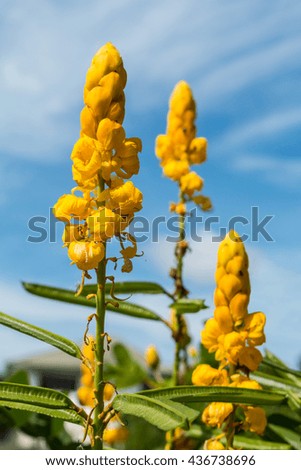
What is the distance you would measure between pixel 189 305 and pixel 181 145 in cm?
173

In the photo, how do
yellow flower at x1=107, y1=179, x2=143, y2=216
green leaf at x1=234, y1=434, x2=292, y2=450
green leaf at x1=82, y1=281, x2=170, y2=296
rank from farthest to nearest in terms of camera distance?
green leaf at x1=82, y1=281, x2=170, y2=296 < green leaf at x1=234, y1=434, x2=292, y2=450 < yellow flower at x1=107, y1=179, x2=143, y2=216

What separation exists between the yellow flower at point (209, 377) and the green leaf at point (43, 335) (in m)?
0.56

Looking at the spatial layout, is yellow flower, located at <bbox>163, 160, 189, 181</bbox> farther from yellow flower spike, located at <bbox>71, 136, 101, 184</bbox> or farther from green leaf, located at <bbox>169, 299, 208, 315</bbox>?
yellow flower spike, located at <bbox>71, 136, 101, 184</bbox>

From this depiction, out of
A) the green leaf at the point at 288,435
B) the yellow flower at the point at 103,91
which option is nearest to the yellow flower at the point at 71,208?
the yellow flower at the point at 103,91

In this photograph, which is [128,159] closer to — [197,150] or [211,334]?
[211,334]

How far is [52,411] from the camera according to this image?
173 cm

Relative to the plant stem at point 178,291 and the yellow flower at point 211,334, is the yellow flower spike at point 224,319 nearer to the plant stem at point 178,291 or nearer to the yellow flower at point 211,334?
the yellow flower at point 211,334

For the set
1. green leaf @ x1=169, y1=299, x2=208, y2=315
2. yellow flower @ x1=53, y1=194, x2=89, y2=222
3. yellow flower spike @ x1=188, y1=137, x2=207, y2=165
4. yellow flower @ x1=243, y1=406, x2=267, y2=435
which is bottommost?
yellow flower @ x1=243, y1=406, x2=267, y2=435

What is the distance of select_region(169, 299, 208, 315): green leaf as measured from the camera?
8.64 feet

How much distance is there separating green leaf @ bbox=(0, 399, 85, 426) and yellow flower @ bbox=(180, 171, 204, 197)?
2413 millimetres

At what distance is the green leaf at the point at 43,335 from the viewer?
1.81m

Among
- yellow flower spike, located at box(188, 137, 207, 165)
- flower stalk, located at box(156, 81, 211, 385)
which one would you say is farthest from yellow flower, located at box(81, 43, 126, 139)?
yellow flower spike, located at box(188, 137, 207, 165)
